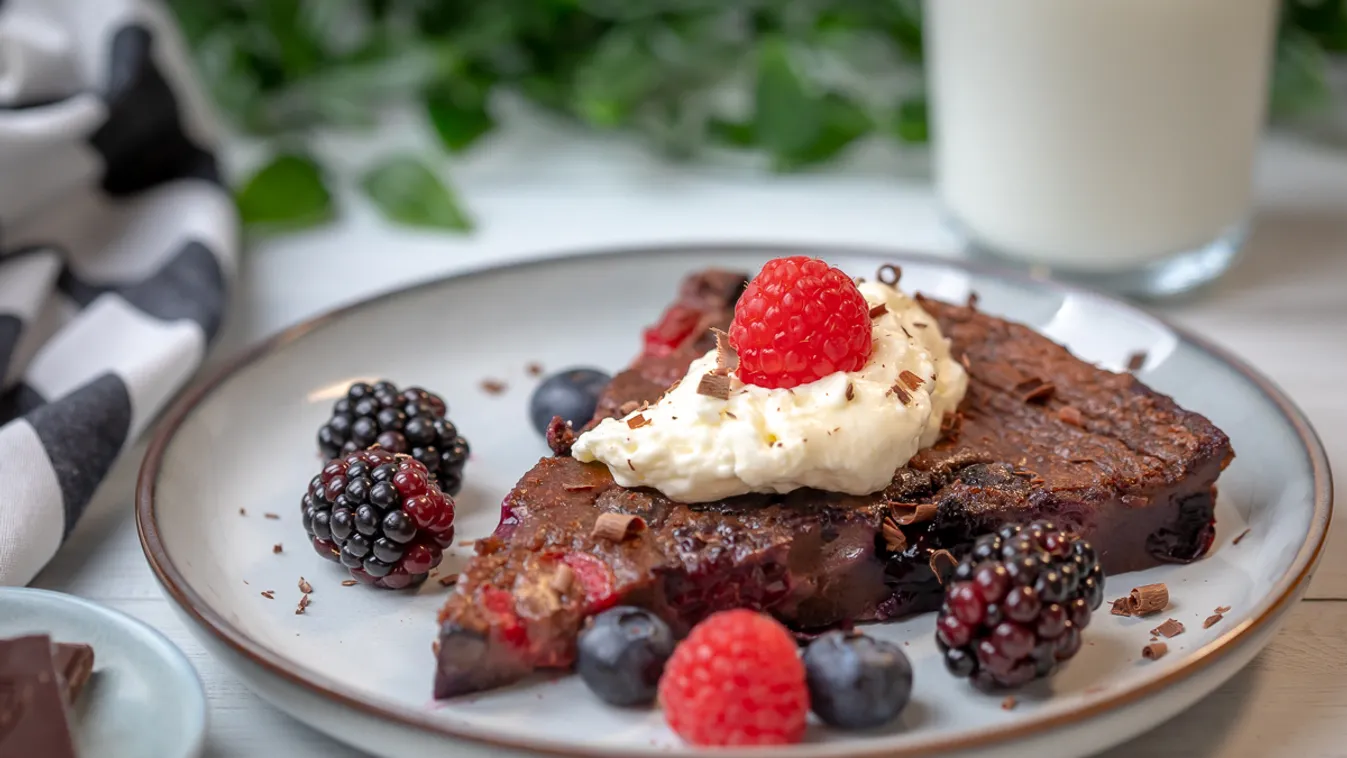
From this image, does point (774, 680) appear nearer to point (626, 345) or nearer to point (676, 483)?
point (676, 483)

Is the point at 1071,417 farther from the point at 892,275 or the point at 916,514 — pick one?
the point at 892,275

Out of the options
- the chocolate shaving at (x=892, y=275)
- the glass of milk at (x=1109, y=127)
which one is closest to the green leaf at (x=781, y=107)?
the glass of milk at (x=1109, y=127)

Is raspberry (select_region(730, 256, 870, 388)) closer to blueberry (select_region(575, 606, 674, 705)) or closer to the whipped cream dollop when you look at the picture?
the whipped cream dollop

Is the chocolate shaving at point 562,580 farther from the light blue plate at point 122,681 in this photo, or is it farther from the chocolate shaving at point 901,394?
the chocolate shaving at point 901,394

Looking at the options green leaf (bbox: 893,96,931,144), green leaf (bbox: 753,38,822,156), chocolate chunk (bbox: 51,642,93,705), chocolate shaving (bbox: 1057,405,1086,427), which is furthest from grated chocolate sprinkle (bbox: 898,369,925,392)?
green leaf (bbox: 893,96,931,144)

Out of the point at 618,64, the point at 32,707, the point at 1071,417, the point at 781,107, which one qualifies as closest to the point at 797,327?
the point at 1071,417

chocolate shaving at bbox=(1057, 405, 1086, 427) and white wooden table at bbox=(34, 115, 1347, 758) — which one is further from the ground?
chocolate shaving at bbox=(1057, 405, 1086, 427)

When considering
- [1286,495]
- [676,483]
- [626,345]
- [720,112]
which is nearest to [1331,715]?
[1286,495]
